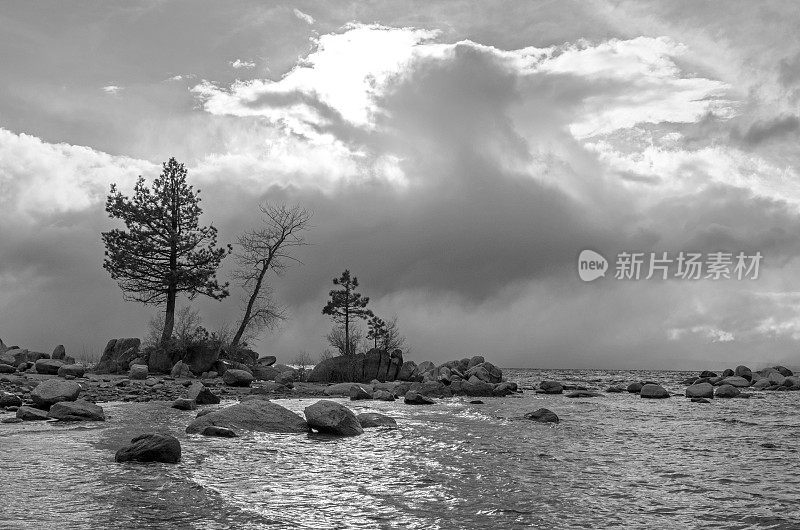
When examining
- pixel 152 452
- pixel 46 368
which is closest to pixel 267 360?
pixel 46 368

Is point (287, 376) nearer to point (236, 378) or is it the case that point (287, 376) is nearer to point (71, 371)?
point (236, 378)

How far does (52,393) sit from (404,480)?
12.0m

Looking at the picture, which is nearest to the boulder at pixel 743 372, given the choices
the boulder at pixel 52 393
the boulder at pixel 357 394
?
the boulder at pixel 357 394

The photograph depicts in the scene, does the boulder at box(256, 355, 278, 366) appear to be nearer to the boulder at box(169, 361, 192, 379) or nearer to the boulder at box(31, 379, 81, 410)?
the boulder at box(169, 361, 192, 379)

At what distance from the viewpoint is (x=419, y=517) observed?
7645 mm

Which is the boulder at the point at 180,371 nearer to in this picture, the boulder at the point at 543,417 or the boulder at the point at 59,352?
the boulder at the point at 59,352

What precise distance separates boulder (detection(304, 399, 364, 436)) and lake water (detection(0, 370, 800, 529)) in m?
0.58

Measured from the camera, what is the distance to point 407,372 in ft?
159

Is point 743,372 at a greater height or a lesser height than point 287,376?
greater

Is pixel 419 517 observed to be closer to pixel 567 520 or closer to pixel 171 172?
pixel 567 520

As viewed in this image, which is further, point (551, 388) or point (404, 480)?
point (551, 388)

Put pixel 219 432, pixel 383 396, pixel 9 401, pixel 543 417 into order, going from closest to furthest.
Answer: pixel 219 432 → pixel 9 401 → pixel 543 417 → pixel 383 396

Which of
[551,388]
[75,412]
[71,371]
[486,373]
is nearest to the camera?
[75,412]

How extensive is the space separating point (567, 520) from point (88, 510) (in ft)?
18.2
